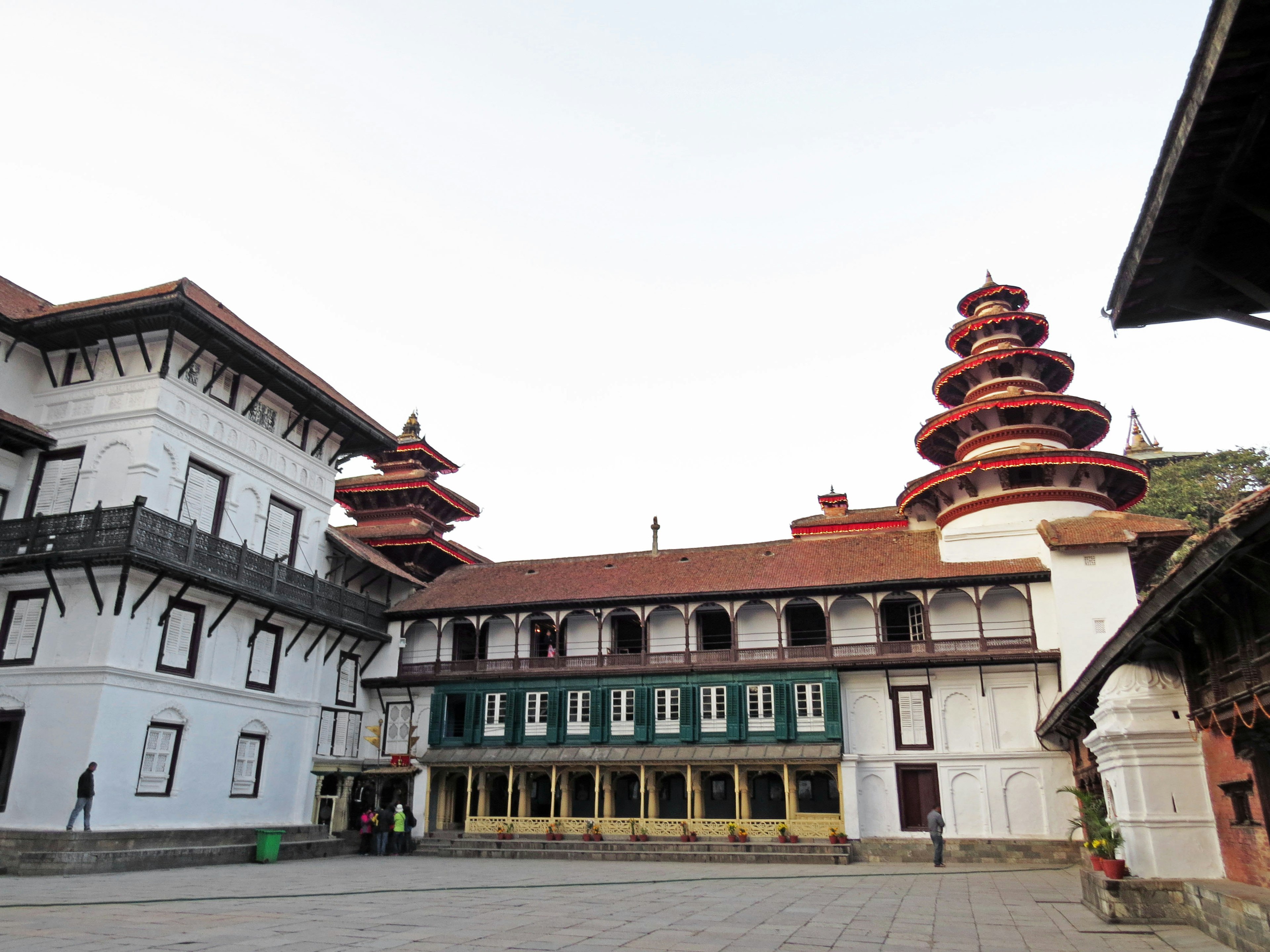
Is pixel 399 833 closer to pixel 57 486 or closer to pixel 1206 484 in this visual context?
pixel 57 486

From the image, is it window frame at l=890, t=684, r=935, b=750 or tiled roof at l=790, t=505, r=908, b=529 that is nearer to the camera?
window frame at l=890, t=684, r=935, b=750

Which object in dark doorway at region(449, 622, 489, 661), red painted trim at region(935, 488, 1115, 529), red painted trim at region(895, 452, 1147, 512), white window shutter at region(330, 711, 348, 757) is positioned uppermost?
red painted trim at region(895, 452, 1147, 512)

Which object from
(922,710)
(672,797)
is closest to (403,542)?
(672,797)

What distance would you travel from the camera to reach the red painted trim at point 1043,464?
29812mm

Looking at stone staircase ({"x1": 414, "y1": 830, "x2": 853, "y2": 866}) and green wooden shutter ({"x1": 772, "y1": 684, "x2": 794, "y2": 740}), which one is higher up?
green wooden shutter ({"x1": 772, "y1": 684, "x2": 794, "y2": 740})

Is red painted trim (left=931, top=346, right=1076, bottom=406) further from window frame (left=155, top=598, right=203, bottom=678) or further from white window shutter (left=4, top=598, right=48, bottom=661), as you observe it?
white window shutter (left=4, top=598, right=48, bottom=661)

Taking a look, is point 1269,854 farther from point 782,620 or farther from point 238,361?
point 238,361

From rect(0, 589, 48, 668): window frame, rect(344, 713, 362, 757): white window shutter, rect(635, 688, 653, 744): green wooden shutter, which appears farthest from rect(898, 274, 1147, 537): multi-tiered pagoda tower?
rect(0, 589, 48, 668): window frame

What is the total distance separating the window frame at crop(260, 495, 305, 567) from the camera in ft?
89.6

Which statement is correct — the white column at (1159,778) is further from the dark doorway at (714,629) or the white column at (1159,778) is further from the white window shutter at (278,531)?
the white window shutter at (278,531)

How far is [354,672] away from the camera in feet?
104

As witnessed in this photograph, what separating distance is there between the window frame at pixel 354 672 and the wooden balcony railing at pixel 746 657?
4.55ft

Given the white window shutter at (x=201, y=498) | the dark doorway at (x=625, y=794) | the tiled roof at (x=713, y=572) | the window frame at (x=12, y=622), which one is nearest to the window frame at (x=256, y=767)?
the window frame at (x=12, y=622)

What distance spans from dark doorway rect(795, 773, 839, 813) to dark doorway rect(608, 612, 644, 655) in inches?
284
